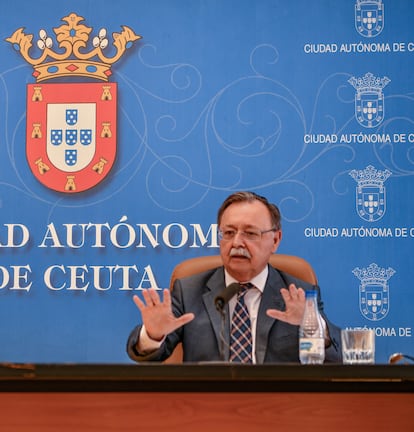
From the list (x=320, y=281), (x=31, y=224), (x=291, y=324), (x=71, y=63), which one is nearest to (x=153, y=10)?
(x=71, y=63)

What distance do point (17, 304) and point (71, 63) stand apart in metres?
1.28

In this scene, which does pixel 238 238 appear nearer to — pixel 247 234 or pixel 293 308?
pixel 247 234

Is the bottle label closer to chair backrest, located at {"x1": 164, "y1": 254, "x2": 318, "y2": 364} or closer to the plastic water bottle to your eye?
the plastic water bottle

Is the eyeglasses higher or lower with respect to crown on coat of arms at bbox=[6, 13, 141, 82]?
lower

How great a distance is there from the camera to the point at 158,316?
275cm

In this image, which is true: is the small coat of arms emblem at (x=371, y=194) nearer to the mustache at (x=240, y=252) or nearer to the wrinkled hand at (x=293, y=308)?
the mustache at (x=240, y=252)

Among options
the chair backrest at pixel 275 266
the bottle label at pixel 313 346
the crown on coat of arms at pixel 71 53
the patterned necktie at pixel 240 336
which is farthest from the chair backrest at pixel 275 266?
the crown on coat of arms at pixel 71 53

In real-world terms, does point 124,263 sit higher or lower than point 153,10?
lower

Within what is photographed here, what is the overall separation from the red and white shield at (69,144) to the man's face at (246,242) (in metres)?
1.03

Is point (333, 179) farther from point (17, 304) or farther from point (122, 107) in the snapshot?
point (17, 304)

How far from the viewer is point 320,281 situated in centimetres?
396

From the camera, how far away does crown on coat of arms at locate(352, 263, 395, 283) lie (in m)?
3.93

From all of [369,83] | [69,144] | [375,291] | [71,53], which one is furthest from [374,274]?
[71,53]

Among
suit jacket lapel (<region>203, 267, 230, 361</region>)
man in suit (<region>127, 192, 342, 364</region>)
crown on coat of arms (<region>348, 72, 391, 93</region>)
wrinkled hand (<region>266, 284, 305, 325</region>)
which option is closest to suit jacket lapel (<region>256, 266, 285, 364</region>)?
man in suit (<region>127, 192, 342, 364</region>)
